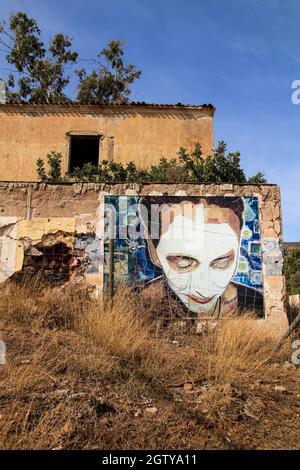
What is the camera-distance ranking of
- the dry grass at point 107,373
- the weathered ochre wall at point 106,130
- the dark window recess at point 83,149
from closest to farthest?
the dry grass at point 107,373 < the weathered ochre wall at point 106,130 < the dark window recess at point 83,149

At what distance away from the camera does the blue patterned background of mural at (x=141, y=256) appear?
7.21 m

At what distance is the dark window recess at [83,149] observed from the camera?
507 inches

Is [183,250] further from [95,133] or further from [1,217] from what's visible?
[95,133]

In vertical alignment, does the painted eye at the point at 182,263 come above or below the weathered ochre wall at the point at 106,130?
below

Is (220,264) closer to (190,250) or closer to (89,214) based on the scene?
(190,250)

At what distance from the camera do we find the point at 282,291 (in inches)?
284

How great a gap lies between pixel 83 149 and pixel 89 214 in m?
7.48

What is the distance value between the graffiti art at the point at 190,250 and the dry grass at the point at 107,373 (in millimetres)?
592

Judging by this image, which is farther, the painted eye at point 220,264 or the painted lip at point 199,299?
the painted eye at point 220,264

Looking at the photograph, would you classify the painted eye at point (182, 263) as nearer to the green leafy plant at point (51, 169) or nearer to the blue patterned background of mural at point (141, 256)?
the blue patterned background of mural at point (141, 256)

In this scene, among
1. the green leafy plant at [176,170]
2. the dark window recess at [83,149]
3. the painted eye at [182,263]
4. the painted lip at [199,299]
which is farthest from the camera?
the dark window recess at [83,149]

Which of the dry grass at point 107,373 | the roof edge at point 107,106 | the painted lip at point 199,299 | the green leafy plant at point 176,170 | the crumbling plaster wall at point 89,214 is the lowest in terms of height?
the dry grass at point 107,373

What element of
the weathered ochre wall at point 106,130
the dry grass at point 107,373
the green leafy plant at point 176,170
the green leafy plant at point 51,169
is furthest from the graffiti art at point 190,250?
the weathered ochre wall at point 106,130
